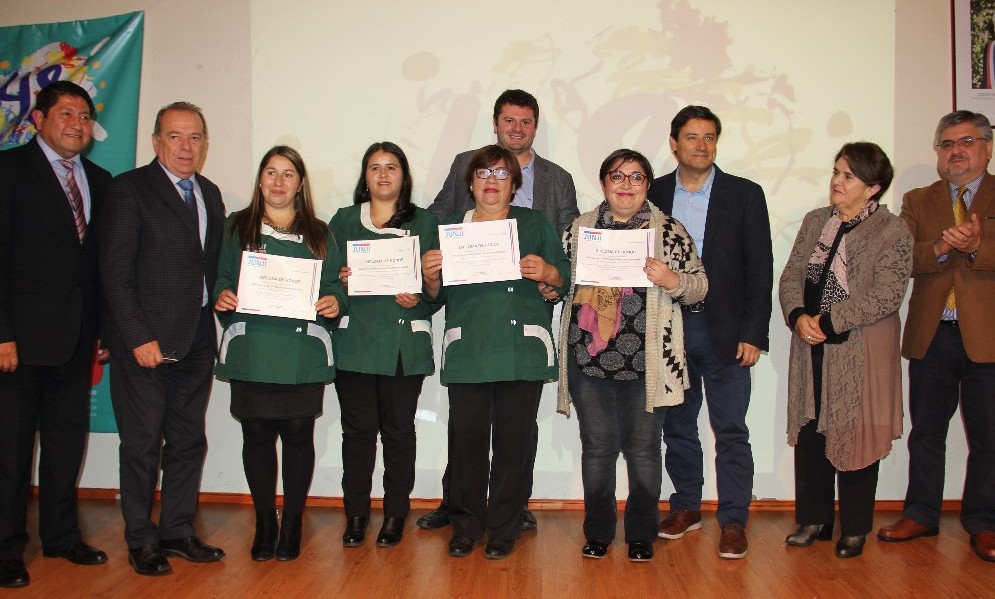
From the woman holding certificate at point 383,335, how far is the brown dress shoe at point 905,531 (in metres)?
2.14

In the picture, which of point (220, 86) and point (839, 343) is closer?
point (839, 343)

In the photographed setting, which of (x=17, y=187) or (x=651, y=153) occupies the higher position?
(x=651, y=153)

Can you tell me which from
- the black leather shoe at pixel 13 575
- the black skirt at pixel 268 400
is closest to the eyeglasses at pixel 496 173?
the black skirt at pixel 268 400

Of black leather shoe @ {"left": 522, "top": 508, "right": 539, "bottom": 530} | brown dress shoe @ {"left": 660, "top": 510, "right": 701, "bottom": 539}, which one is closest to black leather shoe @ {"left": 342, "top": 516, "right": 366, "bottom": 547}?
black leather shoe @ {"left": 522, "top": 508, "right": 539, "bottom": 530}

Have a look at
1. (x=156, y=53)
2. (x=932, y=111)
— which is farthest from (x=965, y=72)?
(x=156, y=53)

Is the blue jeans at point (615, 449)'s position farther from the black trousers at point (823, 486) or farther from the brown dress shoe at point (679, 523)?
the black trousers at point (823, 486)

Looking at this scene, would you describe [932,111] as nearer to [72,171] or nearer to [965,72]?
[965,72]

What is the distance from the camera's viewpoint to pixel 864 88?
13.7 feet

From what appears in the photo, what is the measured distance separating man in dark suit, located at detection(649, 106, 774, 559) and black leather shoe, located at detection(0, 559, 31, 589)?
260 centimetres

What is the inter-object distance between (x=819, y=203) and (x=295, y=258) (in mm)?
2703

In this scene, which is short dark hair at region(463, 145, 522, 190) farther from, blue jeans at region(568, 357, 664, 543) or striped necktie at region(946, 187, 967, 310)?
striped necktie at region(946, 187, 967, 310)

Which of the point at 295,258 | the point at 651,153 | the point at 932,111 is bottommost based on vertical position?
the point at 295,258

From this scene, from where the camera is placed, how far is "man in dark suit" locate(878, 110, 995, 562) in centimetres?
348

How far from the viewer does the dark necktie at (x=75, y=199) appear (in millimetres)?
3236
